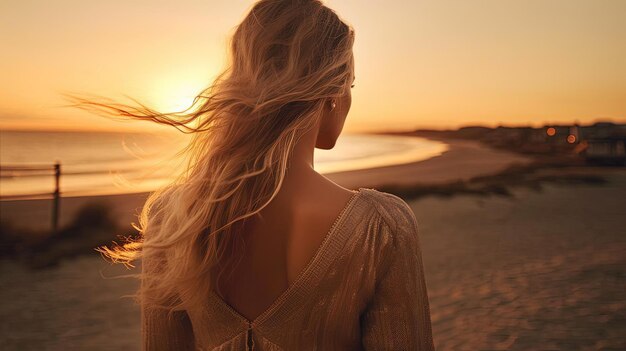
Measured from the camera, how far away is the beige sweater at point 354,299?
1119 mm

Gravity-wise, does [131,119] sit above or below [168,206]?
above

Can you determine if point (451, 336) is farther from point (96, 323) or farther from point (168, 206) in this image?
point (168, 206)

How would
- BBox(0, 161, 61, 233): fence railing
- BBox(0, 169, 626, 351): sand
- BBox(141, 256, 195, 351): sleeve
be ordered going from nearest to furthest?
1. BBox(141, 256, 195, 351): sleeve
2. BBox(0, 169, 626, 351): sand
3. BBox(0, 161, 61, 233): fence railing

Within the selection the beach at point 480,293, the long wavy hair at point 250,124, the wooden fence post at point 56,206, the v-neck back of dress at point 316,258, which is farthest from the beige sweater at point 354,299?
the wooden fence post at point 56,206

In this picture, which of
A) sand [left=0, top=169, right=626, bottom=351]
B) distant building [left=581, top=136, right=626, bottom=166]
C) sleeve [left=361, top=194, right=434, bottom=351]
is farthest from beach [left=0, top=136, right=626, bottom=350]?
distant building [left=581, top=136, right=626, bottom=166]

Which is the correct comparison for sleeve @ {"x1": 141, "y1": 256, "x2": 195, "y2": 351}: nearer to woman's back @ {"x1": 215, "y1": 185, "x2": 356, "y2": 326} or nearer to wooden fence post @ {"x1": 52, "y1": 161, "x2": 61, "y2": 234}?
woman's back @ {"x1": 215, "y1": 185, "x2": 356, "y2": 326}

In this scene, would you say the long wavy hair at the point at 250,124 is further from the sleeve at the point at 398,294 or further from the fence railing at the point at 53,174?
the fence railing at the point at 53,174

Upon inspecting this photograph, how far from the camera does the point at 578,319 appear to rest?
15.5ft

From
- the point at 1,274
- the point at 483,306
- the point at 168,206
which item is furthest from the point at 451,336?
the point at 1,274

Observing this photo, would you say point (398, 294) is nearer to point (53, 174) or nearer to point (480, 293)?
point (480, 293)

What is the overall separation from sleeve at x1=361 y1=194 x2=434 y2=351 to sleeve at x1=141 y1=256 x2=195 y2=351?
19.0 inches

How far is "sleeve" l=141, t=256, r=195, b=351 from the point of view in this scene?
1373mm

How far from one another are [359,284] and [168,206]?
480mm

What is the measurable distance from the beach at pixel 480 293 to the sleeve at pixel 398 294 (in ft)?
10.5
